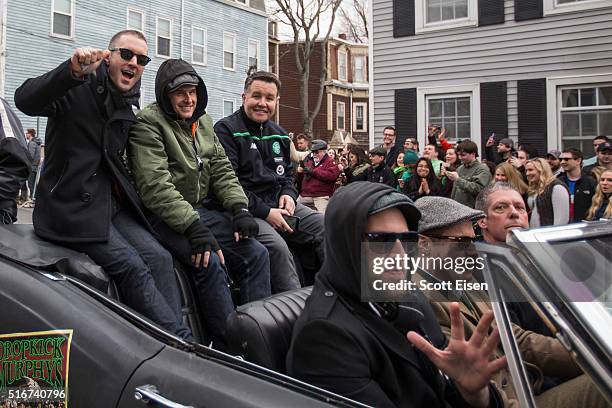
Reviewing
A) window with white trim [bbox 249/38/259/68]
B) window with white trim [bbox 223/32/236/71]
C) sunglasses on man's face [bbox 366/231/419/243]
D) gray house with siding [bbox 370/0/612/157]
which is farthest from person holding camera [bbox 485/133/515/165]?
window with white trim [bbox 249/38/259/68]

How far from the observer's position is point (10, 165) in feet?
11.3

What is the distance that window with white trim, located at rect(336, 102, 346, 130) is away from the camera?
40719 mm

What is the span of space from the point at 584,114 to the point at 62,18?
59.0ft

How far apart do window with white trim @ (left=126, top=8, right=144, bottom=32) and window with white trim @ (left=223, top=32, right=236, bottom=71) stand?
15.8 feet

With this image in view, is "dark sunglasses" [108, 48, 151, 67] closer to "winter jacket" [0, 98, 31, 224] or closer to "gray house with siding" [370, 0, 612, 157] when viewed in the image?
"winter jacket" [0, 98, 31, 224]

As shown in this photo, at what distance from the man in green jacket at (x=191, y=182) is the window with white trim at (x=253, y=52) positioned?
27.6 meters

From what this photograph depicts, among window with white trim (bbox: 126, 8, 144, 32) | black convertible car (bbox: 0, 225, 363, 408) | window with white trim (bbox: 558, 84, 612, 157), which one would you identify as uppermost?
window with white trim (bbox: 126, 8, 144, 32)

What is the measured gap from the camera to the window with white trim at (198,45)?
2695 cm

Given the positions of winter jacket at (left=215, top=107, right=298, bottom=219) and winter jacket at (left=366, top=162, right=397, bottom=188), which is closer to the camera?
winter jacket at (left=215, top=107, right=298, bottom=219)

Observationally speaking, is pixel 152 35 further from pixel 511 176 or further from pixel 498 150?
pixel 511 176

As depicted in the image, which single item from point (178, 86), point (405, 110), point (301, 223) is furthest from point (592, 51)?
point (178, 86)

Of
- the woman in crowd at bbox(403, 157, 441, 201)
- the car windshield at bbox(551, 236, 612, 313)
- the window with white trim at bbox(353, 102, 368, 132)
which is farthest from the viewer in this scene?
the window with white trim at bbox(353, 102, 368, 132)

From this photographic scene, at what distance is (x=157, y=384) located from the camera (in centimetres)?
197

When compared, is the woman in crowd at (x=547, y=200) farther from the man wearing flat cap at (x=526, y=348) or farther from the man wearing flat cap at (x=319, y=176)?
the man wearing flat cap at (x=526, y=348)
